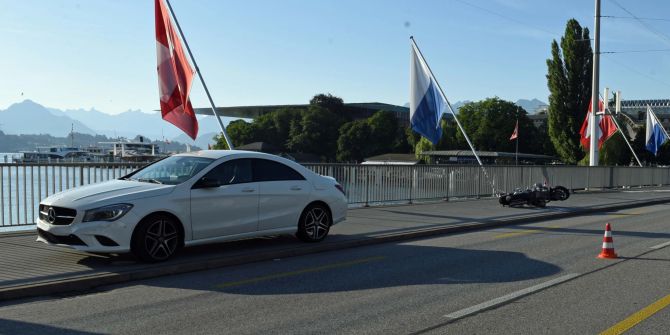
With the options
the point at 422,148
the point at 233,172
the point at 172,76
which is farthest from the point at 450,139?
the point at 233,172

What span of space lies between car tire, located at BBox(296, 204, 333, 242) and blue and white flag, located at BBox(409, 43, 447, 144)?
9605mm

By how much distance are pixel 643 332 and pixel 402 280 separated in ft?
10.1

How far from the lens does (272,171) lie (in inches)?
405

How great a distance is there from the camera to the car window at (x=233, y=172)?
31.1 feet

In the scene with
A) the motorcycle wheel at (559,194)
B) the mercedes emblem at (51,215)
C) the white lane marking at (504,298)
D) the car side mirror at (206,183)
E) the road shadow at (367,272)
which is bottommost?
the road shadow at (367,272)

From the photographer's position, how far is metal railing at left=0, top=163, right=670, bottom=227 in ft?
37.6

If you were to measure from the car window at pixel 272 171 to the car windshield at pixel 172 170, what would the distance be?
830 millimetres

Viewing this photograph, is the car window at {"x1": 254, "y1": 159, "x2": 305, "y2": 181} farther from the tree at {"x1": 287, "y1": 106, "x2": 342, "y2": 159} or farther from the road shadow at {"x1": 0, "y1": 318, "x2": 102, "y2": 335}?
the tree at {"x1": 287, "y1": 106, "x2": 342, "y2": 159}

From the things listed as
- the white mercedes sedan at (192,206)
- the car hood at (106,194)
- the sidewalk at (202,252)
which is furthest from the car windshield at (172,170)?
the sidewalk at (202,252)

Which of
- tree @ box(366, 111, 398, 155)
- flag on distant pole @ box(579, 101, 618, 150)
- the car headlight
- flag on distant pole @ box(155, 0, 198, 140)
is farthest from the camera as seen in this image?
tree @ box(366, 111, 398, 155)

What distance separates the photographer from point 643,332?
5.64m

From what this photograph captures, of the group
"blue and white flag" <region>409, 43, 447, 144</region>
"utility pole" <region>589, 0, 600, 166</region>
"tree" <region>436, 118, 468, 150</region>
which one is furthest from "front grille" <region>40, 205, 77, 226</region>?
"tree" <region>436, 118, 468, 150</region>

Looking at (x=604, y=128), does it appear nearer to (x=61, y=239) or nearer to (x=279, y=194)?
(x=279, y=194)

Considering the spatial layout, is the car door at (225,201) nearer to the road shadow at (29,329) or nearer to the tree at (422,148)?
the road shadow at (29,329)
